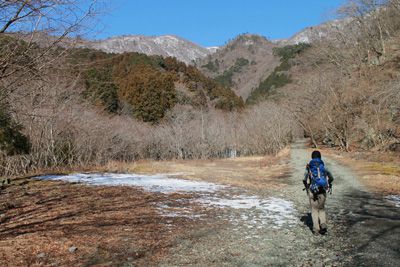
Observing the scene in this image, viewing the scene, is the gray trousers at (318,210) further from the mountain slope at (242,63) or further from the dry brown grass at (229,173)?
the mountain slope at (242,63)

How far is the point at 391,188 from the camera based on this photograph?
44.0ft

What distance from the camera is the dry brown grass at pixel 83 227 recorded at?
572 centimetres

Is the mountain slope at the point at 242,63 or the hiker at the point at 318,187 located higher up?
the mountain slope at the point at 242,63

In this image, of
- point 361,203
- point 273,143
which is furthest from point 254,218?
point 273,143

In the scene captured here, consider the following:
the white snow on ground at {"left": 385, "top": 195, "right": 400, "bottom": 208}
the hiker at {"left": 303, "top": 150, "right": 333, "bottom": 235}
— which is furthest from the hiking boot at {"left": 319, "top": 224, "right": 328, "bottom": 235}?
the white snow on ground at {"left": 385, "top": 195, "right": 400, "bottom": 208}

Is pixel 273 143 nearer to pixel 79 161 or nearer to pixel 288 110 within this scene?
pixel 288 110

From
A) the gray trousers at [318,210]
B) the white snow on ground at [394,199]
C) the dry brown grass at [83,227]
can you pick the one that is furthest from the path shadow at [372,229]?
the dry brown grass at [83,227]

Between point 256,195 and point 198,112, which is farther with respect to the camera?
point 198,112

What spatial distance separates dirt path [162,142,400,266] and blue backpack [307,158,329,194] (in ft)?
3.14

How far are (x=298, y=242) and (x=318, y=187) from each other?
1151 millimetres

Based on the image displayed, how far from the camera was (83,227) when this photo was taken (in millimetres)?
7375

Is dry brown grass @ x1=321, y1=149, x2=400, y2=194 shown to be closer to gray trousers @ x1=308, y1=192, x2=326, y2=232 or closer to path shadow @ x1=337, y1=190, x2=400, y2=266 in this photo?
path shadow @ x1=337, y1=190, x2=400, y2=266

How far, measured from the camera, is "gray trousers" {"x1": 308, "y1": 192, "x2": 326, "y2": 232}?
23.9 feet

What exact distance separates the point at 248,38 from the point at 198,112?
5175 inches
